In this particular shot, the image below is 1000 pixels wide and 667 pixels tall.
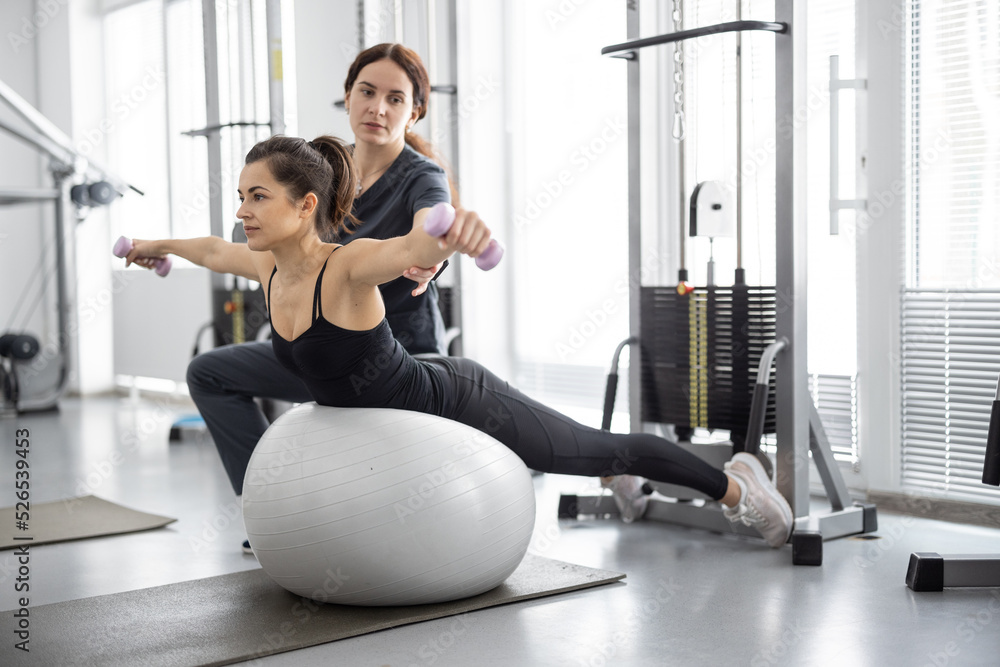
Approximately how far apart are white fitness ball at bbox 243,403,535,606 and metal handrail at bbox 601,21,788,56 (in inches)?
49.5

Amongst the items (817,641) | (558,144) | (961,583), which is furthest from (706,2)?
(817,641)

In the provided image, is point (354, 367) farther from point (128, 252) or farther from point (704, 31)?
point (704, 31)

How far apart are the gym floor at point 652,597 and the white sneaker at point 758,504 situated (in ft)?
0.24

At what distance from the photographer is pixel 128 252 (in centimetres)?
273

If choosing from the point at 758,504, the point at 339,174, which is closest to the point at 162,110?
the point at 339,174

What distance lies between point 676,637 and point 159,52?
19.2 feet

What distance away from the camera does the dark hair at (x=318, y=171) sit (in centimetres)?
226

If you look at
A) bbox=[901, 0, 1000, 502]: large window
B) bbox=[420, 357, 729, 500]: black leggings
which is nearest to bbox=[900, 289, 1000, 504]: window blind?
bbox=[901, 0, 1000, 502]: large window

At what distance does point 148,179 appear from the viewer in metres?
6.98

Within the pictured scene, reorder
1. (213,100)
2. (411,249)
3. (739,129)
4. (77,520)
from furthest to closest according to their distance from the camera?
1. (213,100)
2. (77,520)
3. (739,129)
4. (411,249)

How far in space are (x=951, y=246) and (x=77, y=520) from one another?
289 centimetres

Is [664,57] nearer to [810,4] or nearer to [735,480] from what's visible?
[810,4]

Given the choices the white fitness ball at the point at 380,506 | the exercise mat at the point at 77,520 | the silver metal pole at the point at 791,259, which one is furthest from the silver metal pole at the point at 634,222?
the exercise mat at the point at 77,520

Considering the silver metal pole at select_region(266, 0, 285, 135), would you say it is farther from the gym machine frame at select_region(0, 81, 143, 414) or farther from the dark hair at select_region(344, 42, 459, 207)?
the dark hair at select_region(344, 42, 459, 207)
